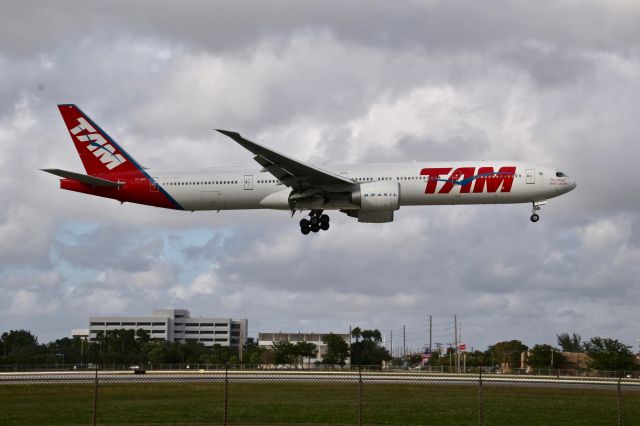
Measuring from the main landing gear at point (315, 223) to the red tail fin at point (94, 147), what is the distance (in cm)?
1082

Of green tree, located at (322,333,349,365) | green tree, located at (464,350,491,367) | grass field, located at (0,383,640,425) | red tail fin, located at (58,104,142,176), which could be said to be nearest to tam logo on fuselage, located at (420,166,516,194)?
grass field, located at (0,383,640,425)

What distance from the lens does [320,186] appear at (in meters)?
46.8

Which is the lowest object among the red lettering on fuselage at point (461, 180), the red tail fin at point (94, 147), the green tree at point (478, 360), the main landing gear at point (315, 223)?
the green tree at point (478, 360)

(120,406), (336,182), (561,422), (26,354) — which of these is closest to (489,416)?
(561,422)

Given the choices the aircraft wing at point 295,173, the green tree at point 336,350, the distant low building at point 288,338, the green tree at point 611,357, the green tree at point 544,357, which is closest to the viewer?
the aircraft wing at point 295,173

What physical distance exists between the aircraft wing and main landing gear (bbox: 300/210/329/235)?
260 cm

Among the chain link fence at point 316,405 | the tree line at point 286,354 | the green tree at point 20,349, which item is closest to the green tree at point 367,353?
the tree line at point 286,354

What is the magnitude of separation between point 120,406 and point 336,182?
20.2m

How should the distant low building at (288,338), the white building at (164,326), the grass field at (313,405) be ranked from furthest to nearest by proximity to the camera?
the white building at (164,326) → the distant low building at (288,338) → the grass field at (313,405)

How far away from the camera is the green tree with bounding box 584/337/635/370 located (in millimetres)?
83275

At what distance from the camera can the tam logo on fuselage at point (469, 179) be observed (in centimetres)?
4591

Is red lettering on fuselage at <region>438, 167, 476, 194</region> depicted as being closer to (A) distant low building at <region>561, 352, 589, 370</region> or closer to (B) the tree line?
(B) the tree line

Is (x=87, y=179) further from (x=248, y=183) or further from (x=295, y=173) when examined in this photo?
(x=295, y=173)

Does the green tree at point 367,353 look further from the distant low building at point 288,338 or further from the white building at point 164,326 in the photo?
the white building at point 164,326
